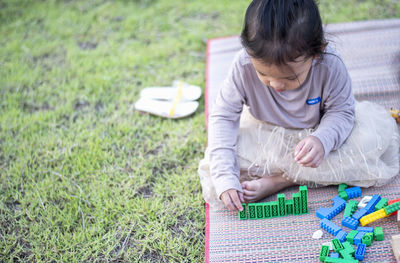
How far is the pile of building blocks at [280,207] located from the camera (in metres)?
1.42

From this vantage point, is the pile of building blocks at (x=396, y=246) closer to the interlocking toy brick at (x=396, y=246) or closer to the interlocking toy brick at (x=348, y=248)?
the interlocking toy brick at (x=396, y=246)

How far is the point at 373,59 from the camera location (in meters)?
2.18

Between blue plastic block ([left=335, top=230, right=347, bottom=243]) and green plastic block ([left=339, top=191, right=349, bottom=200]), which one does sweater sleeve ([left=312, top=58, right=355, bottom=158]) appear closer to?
green plastic block ([left=339, top=191, right=349, bottom=200])

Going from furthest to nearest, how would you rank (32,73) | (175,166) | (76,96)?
(32,73), (76,96), (175,166)

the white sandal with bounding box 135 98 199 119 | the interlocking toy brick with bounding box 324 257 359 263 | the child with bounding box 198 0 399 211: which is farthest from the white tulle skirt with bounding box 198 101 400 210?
the white sandal with bounding box 135 98 199 119

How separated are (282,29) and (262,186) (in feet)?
1.96

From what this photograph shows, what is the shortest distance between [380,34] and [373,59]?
0.26 metres

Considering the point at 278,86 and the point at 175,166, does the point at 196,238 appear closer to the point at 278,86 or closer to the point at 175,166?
the point at 175,166

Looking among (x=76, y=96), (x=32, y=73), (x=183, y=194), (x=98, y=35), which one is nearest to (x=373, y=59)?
(x=183, y=194)

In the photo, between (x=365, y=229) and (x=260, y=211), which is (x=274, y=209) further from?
(x=365, y=229)

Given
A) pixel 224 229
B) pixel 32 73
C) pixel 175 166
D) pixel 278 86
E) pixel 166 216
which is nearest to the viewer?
pixel 278 86

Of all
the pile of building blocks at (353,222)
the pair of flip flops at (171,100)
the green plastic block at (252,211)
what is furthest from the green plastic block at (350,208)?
the pair of flip flops at (171,100)

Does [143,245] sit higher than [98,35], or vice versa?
[98,35]

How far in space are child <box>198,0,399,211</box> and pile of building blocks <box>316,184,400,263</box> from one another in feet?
0.30
